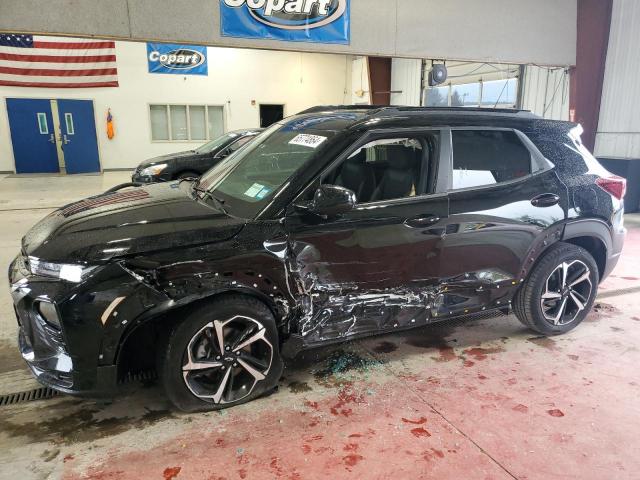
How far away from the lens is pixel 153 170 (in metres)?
8.68

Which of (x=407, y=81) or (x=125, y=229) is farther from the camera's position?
(x=407, y=81)

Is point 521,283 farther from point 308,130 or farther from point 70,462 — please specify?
point 70,462

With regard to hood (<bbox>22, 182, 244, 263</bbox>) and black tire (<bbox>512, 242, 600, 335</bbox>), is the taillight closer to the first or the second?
black tire (<bbox>512, 242, 600, 335</bbox>)

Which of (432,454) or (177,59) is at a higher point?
(177,59)

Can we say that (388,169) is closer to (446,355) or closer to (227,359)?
(446,355)

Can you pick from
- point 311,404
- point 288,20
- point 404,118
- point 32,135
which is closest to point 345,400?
point 311,404

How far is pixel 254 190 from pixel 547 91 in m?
9.98

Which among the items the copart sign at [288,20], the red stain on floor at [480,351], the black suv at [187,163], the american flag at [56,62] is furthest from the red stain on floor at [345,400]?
the american flag at [56,62]

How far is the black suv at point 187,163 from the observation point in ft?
28.5

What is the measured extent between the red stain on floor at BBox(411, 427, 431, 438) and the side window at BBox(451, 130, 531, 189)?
59.3 inches

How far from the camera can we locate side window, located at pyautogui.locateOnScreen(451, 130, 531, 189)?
3.15 metres

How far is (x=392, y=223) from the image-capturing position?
289 cm

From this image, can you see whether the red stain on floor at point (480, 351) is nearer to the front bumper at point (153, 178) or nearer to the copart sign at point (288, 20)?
the copart sign at point (288, 20)

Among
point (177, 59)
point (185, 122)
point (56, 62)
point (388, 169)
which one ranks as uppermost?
point (177, 59)
